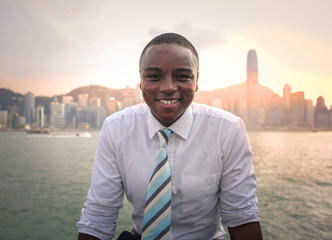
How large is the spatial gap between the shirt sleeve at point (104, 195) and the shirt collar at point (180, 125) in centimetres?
30

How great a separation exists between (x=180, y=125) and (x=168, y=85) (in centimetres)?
33

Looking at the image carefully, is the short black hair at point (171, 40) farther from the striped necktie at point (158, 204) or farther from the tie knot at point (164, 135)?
→ the striped necktie at point (158, 204)

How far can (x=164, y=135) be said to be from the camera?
5.66 feet

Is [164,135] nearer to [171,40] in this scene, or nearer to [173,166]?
[173,166]

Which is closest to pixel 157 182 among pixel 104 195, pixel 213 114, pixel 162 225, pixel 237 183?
pixel 162 225

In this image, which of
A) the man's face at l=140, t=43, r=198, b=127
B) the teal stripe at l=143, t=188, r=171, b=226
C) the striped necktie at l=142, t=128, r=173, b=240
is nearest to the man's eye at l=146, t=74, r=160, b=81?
the man's face at l=140, t=43, r=198, b=127

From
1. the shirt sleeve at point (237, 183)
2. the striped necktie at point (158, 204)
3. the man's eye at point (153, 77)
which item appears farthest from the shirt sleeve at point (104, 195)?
the shirt sleeve at point (237, 183)

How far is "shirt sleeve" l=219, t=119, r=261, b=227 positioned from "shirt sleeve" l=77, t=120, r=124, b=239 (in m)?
0.78

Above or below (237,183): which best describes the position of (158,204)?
below

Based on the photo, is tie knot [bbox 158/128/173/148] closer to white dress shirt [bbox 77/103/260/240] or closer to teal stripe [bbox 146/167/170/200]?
white dress shirt [bbox 77/103/260/240]

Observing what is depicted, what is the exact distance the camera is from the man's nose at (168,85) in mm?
1575

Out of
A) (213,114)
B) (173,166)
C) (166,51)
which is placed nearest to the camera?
(166,51)

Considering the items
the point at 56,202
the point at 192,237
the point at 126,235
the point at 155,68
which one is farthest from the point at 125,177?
the point at 56,202

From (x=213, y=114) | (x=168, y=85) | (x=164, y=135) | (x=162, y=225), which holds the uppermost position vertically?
(x=168, y=85)
